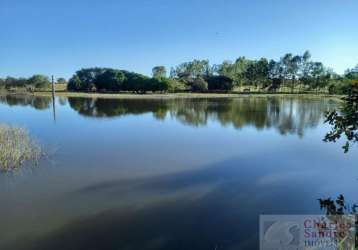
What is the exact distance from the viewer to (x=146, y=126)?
20500mm

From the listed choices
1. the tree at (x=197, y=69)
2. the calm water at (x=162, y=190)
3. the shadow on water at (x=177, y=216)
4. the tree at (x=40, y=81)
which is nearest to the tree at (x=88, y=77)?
the tree at (x=40, y=81)

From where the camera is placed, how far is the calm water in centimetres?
550

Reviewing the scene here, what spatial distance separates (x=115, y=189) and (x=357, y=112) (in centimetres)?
647

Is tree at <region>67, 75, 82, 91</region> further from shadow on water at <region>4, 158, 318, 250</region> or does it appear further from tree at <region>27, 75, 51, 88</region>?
shadow on water at <region>4, 158, 318, 250</region>

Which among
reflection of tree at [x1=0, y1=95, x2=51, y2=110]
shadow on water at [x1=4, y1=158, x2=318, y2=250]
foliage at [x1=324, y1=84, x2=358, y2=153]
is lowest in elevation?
shadow on water at [x1=4, y1=158, x2=318, y2=250]

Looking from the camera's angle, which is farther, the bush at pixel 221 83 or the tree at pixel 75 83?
the tree at pixel 75 83

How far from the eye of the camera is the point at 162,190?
310 inches

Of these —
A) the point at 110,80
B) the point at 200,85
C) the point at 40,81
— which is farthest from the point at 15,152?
the point at 40,81

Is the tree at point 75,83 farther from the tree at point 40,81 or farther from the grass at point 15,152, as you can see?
the grass at point 15,152

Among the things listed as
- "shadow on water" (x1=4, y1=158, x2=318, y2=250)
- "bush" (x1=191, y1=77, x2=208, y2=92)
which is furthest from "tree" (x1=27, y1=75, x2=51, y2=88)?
"shadow on water" (x1=4, y1=158, x2=318, y2=250)

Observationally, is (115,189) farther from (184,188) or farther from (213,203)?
(213,203)

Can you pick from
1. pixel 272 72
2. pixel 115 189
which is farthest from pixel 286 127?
pixel 272 72

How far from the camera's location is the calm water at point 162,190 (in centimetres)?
550

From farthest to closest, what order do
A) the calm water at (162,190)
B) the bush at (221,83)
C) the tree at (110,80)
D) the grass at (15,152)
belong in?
the tree at (110,80) → the bush at (221,83) → the grass at (15,152) → the calm water at (162,190)
